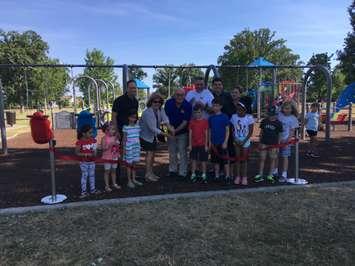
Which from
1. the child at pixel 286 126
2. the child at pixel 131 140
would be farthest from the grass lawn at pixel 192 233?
the child at pixel 286 126

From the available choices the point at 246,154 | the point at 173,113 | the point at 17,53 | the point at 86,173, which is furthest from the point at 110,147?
the point at 17,53

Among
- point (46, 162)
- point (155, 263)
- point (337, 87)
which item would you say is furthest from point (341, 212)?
point (337, 87)

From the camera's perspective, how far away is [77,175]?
26.9ft

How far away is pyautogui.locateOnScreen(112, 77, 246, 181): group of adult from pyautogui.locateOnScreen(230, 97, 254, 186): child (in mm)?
260

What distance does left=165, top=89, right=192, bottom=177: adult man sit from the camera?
7387 mm

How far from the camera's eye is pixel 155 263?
13.3 ft

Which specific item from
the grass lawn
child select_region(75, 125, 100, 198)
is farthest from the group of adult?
the grass lawn

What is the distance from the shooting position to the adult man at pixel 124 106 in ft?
22.8

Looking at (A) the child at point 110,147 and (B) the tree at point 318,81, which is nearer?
(A) the child at point 110,147

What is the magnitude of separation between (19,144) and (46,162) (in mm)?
4735

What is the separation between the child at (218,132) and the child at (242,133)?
179 mm

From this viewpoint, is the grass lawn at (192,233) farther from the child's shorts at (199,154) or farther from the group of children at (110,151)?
the child's shorts at (199,154)

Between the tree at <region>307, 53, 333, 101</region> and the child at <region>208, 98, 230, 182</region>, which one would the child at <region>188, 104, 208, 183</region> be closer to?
the child at <region>208, 98, 230, 182</region>

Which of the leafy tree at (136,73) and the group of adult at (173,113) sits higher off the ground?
the leafy tree at (136,73)
